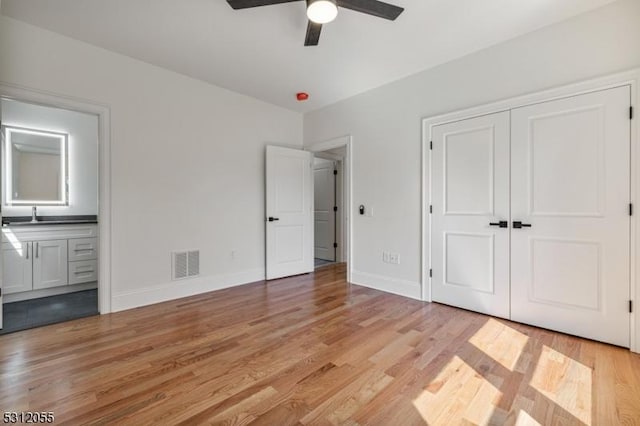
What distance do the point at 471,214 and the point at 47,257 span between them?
504 centimetres

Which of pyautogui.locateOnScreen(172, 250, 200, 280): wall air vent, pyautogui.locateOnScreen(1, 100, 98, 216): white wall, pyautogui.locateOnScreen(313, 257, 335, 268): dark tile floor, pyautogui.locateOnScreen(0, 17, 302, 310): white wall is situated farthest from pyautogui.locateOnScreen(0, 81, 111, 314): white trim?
pyautogui.locateOnScreen(313, 257, 335, 268): dark tile floor

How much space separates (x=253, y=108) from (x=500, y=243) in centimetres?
362

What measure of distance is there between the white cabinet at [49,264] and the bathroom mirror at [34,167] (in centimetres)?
83

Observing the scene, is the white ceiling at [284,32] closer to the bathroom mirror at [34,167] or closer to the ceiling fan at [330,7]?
the ceiling fan at [330,7]

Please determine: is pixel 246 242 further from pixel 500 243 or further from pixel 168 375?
pixel 500 243

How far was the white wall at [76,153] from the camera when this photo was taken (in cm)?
387

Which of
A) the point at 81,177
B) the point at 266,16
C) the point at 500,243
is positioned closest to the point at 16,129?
the point at 81,177

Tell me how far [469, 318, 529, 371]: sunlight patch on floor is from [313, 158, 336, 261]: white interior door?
362 centimetres

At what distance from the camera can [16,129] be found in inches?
150

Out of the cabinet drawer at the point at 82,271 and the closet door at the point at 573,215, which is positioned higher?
the closet door at the point at 573,215

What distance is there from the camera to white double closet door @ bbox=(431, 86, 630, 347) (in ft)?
7.40

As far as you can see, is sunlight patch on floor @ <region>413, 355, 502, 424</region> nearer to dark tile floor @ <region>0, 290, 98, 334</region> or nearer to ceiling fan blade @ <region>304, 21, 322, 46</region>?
ceiling fan blade @ <region>304, 21, 322, 46</region>

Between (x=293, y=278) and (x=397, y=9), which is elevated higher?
(x=397, y=9)

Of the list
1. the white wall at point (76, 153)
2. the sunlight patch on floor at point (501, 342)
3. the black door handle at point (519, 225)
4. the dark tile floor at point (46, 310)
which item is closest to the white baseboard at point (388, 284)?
the sunlight patch on floor at point (501, 342)
